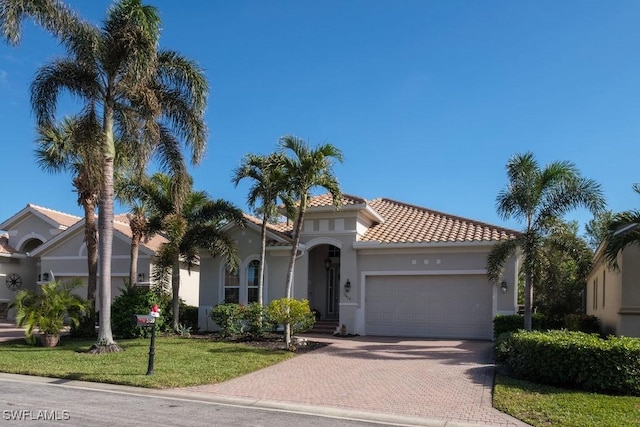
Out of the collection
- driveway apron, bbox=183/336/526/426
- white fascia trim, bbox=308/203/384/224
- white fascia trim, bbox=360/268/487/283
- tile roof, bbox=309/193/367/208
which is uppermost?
tile roof, bbox=309/193/367/208

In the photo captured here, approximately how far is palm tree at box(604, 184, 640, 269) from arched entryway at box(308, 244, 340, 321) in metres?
11.2

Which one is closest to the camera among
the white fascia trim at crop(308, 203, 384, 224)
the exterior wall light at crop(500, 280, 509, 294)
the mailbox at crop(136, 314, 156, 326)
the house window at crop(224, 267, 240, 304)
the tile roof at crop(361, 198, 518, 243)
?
the mailbox at crop(136, 314, 156, 326)

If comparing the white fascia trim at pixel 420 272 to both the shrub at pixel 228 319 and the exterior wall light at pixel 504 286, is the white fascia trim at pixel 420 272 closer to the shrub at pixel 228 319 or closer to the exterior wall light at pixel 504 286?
the exterior wall light at pixel 504 286

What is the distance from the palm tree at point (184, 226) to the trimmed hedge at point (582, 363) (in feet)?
36.5

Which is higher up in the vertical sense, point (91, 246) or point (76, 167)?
point (76, 167)

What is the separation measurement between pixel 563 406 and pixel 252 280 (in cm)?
1417

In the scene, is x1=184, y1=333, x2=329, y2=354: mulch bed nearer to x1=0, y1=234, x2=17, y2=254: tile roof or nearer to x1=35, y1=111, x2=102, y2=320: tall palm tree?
x1=35, y1=111, x2=102, y2=320: tall palm tree

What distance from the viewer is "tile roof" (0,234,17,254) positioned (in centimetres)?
2825

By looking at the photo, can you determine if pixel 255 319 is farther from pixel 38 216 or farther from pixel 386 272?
pixel 38 216

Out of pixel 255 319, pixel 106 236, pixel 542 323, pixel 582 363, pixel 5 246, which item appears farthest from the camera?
pixel 5 246

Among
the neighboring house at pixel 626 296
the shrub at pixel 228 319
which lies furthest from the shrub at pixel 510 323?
the shrub at pixel 228 319

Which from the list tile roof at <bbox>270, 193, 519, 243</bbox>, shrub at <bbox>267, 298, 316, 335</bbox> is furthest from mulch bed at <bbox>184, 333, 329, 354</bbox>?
tile roof at <bbox>270, 193, 519, 243</bbox>

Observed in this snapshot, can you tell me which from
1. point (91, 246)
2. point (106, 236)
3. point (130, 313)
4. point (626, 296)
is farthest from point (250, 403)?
point (91, 246)

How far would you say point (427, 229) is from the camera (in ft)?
68.3
